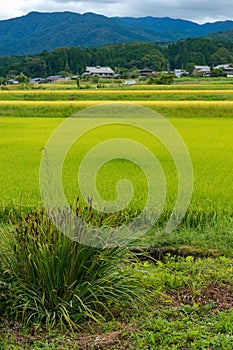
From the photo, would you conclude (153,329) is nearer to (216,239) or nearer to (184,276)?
(184,276)

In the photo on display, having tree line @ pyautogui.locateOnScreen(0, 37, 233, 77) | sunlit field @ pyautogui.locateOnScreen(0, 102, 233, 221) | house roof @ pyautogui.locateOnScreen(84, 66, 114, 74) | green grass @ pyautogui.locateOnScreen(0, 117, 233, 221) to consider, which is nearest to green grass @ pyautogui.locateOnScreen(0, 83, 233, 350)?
green grass @ pyautogui.locateOnScreen(0, 117, 233, 221)

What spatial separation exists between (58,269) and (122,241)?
73cm

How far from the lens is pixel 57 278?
3785mm

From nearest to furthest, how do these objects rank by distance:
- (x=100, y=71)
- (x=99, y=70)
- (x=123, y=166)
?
(x=123, y=166) → (x=100, y=71) → (x=99, y=70)

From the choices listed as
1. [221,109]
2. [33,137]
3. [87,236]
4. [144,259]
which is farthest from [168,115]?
[87,236]

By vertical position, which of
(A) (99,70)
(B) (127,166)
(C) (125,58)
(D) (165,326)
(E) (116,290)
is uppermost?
(C) (125,58)

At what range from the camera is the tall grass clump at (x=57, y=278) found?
3747 millimetres

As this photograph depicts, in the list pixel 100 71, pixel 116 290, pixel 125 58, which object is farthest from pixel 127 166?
pixel 125 58

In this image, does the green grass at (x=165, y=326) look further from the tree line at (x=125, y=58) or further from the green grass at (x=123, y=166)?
the tree line at (x=125, y=58)

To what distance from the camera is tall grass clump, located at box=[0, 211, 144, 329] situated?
3.75 m

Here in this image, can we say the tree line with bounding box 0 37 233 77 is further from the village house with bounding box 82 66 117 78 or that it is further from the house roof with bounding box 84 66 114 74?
the house roof with bounding box 84 66 114 74

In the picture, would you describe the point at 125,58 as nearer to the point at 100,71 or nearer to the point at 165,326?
the point at 100,71

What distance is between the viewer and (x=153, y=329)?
364 cm

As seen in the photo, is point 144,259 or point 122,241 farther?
point 144,259
